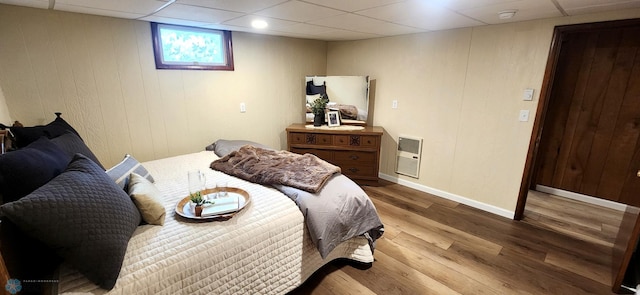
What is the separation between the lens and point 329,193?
1932mm

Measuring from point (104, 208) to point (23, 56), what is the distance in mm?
1964

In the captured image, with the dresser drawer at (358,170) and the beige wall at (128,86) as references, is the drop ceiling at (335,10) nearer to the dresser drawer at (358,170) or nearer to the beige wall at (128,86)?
the beige wall at (128,86)

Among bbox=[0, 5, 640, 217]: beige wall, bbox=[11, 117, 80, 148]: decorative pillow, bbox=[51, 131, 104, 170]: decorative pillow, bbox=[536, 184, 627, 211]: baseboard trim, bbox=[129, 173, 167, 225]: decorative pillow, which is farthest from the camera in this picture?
bbox=[536, 184, 627, 211]: baseboard trim

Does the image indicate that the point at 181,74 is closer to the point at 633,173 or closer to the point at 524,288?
the point at 524,288

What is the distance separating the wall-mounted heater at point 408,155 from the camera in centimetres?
354

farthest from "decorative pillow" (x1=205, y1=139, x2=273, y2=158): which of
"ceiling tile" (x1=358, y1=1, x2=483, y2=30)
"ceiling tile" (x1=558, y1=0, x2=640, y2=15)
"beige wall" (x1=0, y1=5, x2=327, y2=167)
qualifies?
"ceiling tile" (x1=558, y1=0, x2=640, y2=15)

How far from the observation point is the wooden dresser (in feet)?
11.7


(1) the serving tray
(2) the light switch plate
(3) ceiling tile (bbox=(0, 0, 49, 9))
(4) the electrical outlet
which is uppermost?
(3) ceiling tile (bbox=(0, 0, 49, 9))

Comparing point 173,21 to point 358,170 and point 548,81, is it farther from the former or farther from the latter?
point 548,81

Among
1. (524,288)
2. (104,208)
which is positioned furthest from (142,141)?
(524,288)

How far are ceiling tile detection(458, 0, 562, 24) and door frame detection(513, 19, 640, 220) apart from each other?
0.62 ft

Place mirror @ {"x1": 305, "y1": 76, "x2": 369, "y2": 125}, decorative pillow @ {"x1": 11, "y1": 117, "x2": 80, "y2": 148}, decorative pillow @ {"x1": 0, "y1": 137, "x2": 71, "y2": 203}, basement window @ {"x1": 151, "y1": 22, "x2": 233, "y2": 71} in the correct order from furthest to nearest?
mirror @ {"x1": 305, "y1": 76, "x2": 369, "y2": 125}, basement window @ {"x1": 151, "y1": 22, "x2": 233, "y2": 71}, decorative pillow @ {"x1": 11, "y1": 117, "x2": 80, "y2": 148}, decorative pillow @ {"x1": 0, "y1": 137, "x2": 71, "y2": 203}

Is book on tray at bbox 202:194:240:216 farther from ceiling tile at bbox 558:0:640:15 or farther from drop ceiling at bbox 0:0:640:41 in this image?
ceiling tile at bbox 558:0:640:15

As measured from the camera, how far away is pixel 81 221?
1.10 m
